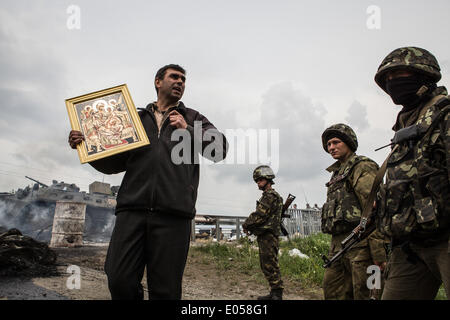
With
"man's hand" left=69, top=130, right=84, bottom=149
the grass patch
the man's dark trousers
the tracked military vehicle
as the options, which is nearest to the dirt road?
the grass patch

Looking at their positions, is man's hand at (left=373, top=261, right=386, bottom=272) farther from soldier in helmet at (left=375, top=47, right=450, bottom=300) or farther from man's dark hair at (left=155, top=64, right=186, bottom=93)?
man's dark hair at (left=155, top=64, right=186, bottom=93)

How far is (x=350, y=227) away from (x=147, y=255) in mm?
2291

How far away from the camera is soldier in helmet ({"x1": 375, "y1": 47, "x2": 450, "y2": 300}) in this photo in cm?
184

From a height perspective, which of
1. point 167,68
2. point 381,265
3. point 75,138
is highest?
point 167,68

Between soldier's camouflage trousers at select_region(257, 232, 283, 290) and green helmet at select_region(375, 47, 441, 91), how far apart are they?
427 centimetres

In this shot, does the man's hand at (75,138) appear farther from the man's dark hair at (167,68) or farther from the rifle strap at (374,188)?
the rifle strap at (374,188)

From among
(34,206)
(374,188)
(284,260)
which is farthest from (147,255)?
(34,206)

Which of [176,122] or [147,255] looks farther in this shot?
[176,122]

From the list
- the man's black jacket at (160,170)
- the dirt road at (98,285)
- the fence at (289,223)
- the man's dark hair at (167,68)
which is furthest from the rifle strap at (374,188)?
the fence at (289,223)

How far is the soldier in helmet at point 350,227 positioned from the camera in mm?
3242

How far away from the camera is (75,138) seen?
7.38 feet

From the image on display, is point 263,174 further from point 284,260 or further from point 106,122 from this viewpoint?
point 106,122

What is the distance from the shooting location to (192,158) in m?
2.39
